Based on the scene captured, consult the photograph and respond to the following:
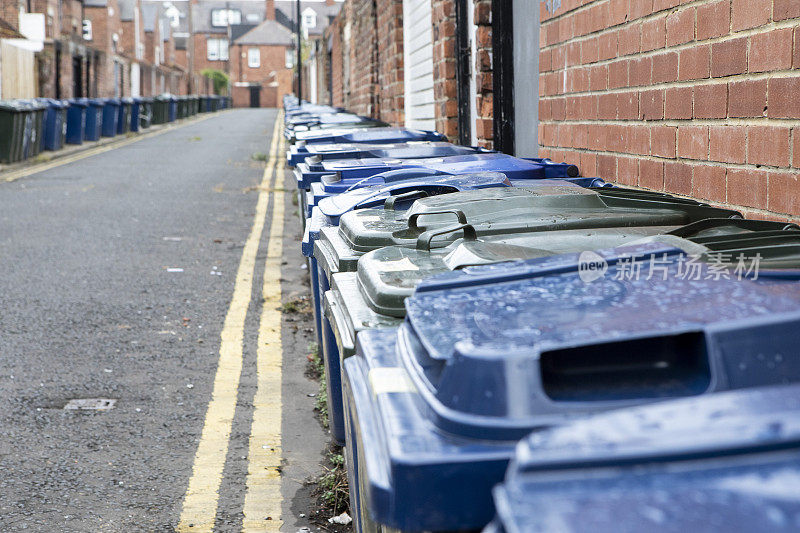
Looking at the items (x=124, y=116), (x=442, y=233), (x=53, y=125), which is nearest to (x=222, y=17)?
(x=124, y=116)

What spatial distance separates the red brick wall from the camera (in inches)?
122

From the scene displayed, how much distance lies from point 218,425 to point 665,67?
269cm

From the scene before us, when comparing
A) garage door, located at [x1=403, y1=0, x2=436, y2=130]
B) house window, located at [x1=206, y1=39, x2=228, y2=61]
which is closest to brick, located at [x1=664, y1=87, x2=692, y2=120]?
garage door, located at [x1=403, y1=0, x2=436, y2=130]

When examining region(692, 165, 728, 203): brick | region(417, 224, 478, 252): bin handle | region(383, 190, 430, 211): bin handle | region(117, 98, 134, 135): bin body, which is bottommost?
region(417, 224, 478, 252): bin handle

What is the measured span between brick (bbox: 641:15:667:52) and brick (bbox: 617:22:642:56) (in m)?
0.06

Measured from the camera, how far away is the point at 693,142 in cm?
374

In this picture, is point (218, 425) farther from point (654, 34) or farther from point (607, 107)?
point (654, 34)

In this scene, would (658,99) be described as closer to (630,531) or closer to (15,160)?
(630,531)

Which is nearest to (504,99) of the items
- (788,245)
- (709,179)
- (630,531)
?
(709,179)

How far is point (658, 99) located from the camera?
4.04 metres

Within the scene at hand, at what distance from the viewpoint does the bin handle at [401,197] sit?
3.34 metres

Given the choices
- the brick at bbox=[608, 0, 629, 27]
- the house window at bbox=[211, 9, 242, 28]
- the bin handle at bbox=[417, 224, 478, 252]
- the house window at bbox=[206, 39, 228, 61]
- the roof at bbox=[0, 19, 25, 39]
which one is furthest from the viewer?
the house window at bbox=[211, 9, 242, 28]

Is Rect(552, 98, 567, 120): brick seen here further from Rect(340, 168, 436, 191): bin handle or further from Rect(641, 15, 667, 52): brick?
Rect(340, 168, 436, 191): bin handle

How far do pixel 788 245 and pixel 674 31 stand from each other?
2.00m
